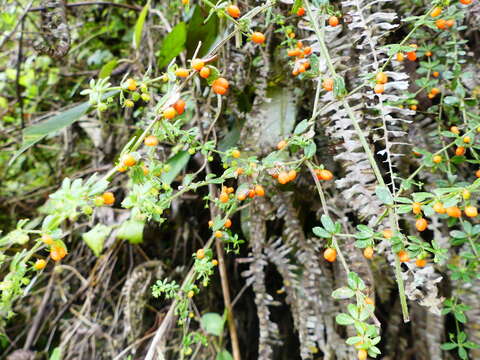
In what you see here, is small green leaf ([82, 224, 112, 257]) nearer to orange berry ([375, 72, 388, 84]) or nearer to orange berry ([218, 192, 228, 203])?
orange berry ([218, 192, 228, 203])

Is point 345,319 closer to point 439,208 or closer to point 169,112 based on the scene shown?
point 439,208

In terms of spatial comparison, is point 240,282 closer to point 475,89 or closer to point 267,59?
point 267,59

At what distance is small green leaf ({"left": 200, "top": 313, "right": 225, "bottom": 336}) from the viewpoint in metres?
0.94

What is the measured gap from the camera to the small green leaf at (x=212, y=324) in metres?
0.94

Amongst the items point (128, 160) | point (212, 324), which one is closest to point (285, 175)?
point (128, 160)

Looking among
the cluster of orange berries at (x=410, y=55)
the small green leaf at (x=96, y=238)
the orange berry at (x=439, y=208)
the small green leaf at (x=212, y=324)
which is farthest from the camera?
the small green leaf at (x=96, y=238)

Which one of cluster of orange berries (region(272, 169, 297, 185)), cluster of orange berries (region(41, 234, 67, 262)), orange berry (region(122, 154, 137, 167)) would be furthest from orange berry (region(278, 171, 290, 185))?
cluster of orange berries (region(41, 234, 67, 262))

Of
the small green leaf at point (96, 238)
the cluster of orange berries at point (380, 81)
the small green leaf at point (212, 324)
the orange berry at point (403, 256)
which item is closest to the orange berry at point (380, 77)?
the cluster of orange berries at point (380, 81)

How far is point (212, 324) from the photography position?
0.96 m

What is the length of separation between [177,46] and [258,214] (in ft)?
1.59

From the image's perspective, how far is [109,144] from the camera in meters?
1.35

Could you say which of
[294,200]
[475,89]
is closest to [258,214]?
[294,200]

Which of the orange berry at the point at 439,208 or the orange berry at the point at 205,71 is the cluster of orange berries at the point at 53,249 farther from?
the orange berry at the point at 439,208

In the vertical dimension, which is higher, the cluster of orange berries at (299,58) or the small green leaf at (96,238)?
the cluster of orange berries at (299,58)
